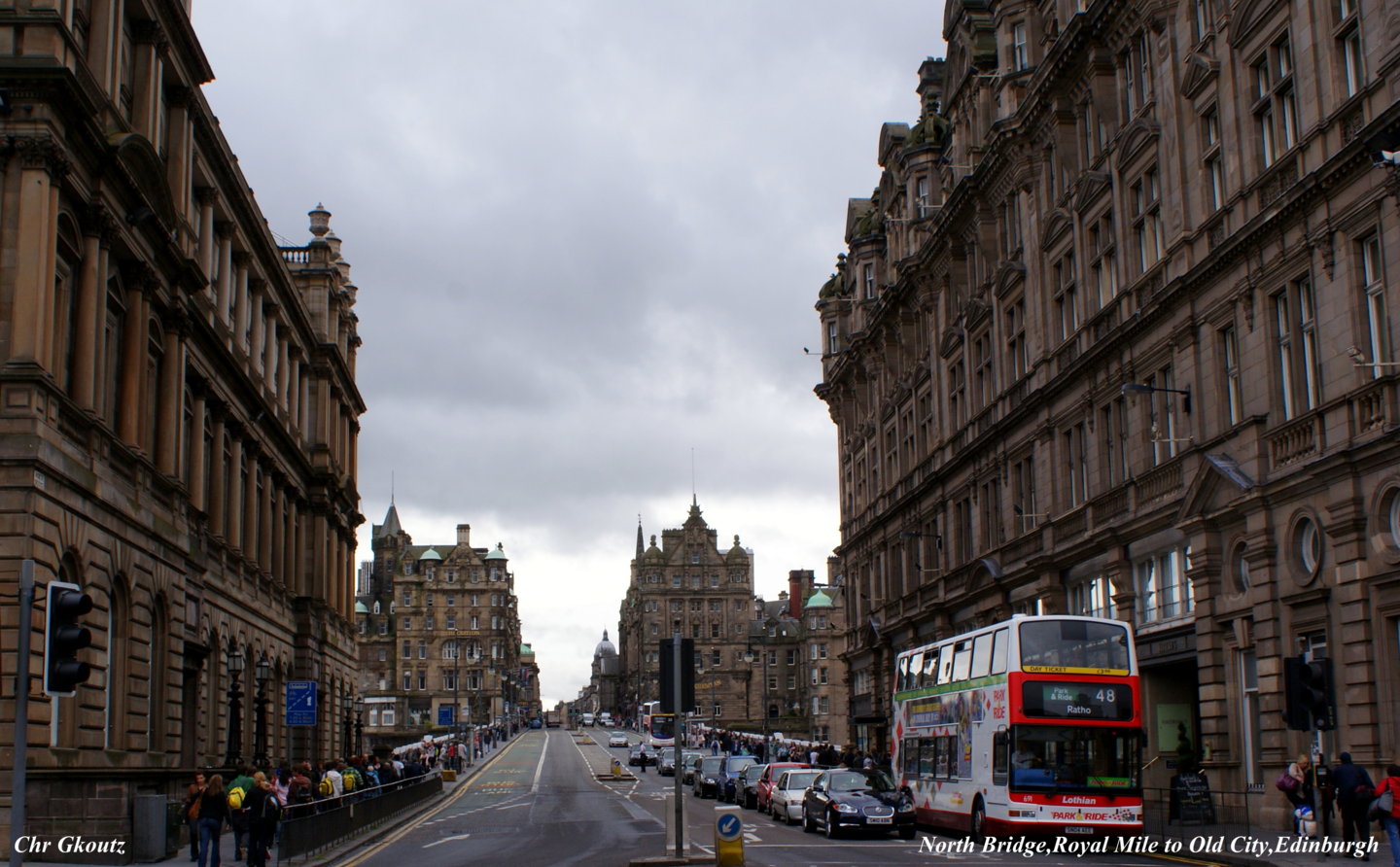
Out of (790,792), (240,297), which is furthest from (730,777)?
(240,297)

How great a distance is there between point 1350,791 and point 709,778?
32.7 m

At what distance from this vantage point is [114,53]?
29.2 m

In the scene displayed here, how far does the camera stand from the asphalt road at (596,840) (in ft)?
82.9

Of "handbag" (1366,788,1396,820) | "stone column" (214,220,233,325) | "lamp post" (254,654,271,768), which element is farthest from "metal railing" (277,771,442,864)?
"handbag" (1366,788,1396,820)

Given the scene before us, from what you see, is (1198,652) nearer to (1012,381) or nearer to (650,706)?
(1012,381)

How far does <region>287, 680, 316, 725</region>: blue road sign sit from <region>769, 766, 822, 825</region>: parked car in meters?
12.2

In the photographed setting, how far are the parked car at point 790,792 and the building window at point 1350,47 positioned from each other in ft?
63.0

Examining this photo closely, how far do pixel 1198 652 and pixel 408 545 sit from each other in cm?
16638

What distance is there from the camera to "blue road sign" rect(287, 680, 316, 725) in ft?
126

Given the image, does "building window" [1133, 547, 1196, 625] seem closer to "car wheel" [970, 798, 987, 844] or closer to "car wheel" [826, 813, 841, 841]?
"car wheel" [970, 798, 987, 844]

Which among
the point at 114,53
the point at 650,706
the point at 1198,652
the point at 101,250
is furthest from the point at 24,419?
the point at 650,706

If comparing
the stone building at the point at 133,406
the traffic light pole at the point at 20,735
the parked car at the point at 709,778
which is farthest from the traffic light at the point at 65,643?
the parked car at the point at 709,778

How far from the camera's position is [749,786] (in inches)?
1876

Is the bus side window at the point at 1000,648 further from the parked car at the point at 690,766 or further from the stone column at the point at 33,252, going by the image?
the parked car at the point at 690,766
